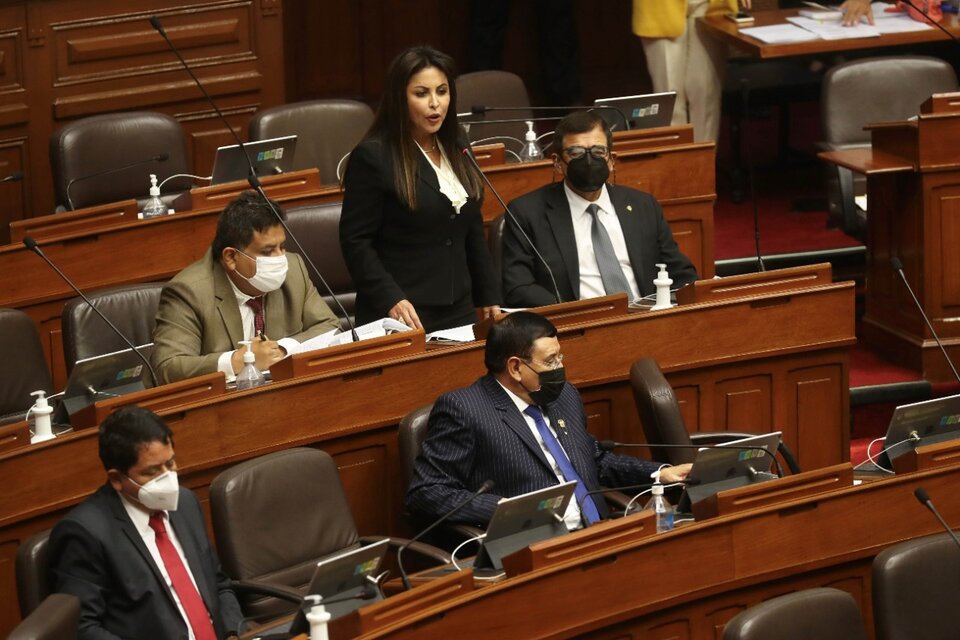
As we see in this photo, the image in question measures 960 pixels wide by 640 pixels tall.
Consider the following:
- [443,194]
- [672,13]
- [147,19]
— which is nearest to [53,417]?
[443,194]

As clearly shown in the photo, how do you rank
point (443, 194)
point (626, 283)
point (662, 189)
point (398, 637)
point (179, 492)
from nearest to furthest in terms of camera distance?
point (398, 637) → point (179, 492) → point (443, 194) → point (626, 283) → point (662, 189)

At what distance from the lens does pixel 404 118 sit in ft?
12.9

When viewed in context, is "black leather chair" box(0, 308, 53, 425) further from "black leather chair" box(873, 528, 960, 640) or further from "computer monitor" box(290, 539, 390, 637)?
"black leather chair" box(873, 528, 960, 640)

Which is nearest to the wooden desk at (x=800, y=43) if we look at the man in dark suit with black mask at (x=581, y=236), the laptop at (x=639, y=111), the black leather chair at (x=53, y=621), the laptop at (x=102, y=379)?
the laptop at (x=639, y=111)

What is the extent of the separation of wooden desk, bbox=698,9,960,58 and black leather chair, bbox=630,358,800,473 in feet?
7.39

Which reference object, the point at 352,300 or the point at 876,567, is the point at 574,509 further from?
the point at 352,300

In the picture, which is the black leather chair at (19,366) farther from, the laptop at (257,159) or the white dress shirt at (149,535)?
the white dress shirt at (149,535)

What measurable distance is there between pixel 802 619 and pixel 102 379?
1.61 m

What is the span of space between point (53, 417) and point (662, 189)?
82.5 inches

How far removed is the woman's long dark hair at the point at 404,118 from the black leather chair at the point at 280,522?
2.46 feet

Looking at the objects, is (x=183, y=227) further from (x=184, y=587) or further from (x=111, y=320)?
(x=184, y=587)

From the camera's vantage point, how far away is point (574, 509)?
11.7 ft

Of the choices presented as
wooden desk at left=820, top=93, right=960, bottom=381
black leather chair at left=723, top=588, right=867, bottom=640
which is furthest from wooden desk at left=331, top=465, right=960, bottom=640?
wooden desk at left=820, top=93, right=960, bottom=381

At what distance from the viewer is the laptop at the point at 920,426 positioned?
354cm
